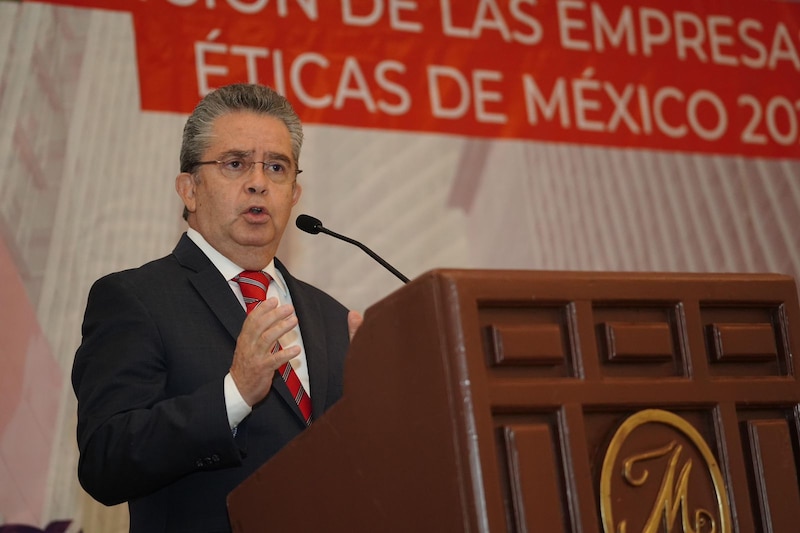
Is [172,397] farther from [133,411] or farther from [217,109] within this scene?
[217,109]

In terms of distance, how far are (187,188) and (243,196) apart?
16cm

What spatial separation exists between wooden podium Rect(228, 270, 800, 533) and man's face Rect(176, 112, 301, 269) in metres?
0.79

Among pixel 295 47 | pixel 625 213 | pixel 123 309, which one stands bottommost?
pixel 123 309

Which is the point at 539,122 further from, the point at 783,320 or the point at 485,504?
the point at 485,504

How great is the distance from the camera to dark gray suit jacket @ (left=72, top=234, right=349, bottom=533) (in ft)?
5.97

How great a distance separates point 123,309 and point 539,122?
2325 mm

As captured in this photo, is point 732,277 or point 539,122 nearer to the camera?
point 732,277

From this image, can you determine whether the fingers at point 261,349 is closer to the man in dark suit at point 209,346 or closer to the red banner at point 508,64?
the man in dark suit at point 209,346

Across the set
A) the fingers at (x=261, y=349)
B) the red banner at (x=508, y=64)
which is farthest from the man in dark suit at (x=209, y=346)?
the red banner at (x=508, y=64)

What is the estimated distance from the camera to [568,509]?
4.66ft

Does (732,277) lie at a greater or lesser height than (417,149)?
lesser

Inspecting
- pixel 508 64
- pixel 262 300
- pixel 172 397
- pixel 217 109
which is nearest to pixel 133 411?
pixel 172 397

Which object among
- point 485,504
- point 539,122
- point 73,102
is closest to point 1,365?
point 73,102

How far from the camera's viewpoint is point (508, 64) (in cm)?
412
